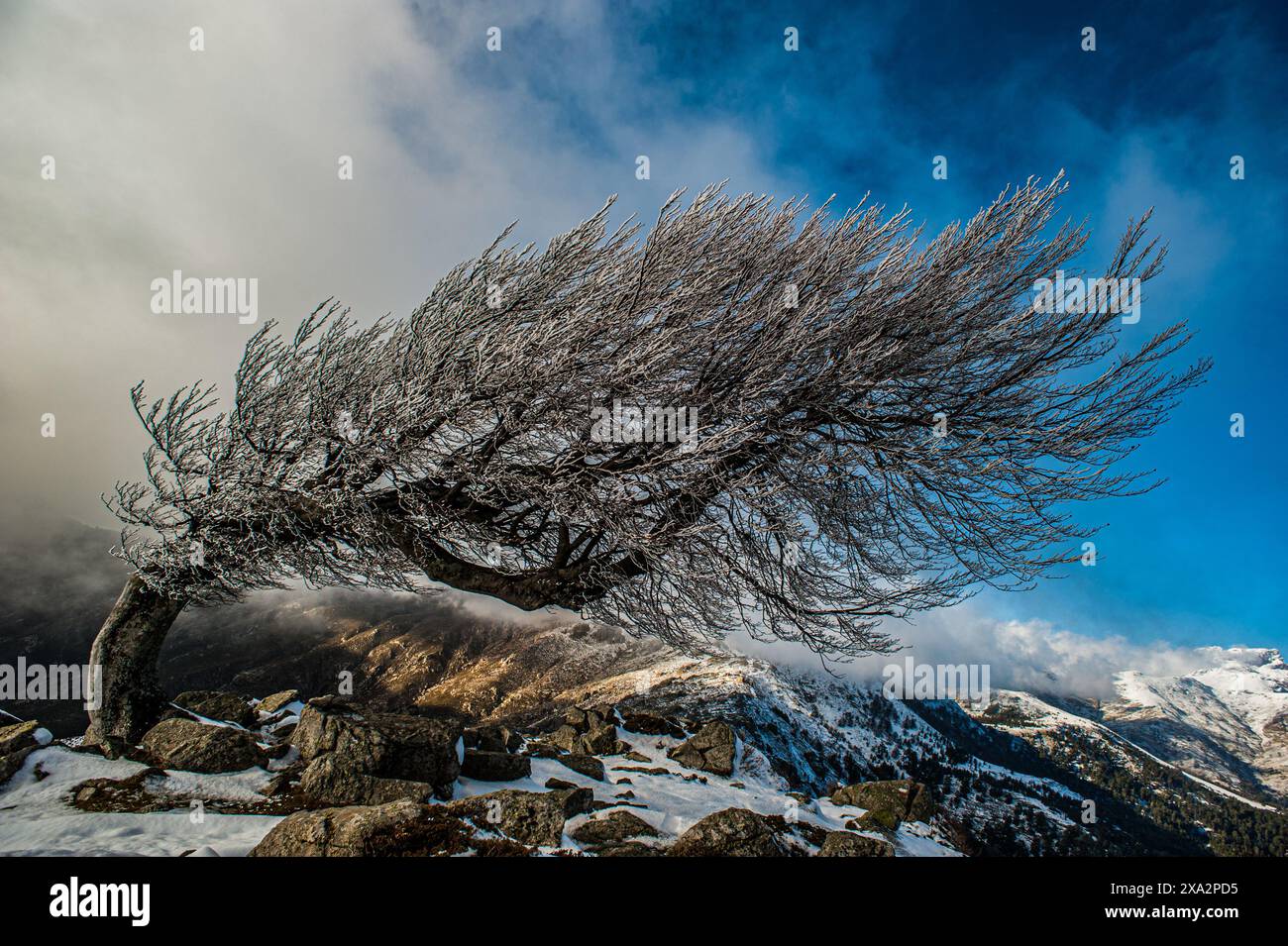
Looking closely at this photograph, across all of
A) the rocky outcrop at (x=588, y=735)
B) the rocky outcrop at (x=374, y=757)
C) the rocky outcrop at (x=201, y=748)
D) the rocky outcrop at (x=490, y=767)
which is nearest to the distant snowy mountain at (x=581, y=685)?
the rocky outcrop at (x=588, y=735)

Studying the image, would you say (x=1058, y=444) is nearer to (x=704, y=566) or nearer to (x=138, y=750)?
(x=704, y=566)

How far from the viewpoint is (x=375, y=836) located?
4.84 meters

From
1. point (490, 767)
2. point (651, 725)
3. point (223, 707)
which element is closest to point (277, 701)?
point (223, 707)

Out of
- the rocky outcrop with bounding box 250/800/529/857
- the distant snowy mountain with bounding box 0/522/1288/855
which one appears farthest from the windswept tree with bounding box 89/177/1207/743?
the distant snowy mountain with bounding box 0/522/1288/855

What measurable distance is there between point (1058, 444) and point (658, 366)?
4789mm

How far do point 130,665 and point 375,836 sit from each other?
21.8ft

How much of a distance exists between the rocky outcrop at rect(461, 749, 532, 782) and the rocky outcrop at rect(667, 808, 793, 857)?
3278mm

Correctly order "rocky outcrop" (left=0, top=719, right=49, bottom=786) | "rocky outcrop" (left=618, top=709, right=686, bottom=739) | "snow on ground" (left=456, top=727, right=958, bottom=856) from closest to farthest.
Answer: "rocky outcrop" (left=0, top=719, right=49, bottom=786)
"snow on ground" (left=456, top=727, right=958, bottom=856)
"rocky outcrop" (left=618, top=709, right=686, bottom=739)

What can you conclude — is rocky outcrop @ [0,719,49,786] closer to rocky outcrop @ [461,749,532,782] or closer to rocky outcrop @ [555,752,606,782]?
rocky outcrop @ [461,749,532,782]

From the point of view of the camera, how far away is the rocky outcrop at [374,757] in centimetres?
650

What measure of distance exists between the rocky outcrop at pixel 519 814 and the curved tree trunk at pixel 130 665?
560cm

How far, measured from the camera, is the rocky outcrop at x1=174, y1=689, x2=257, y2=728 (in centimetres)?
917
